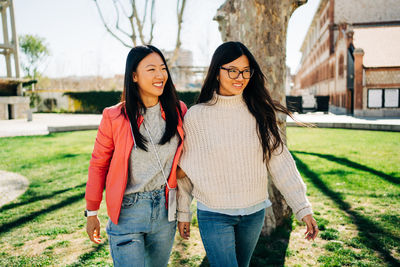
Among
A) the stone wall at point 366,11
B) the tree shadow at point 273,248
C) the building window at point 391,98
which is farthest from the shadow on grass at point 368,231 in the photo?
the stone wall at point 366,11

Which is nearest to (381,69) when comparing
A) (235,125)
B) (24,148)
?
(24,148)

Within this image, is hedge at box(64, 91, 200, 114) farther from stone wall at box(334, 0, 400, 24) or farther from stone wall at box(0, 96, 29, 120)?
stone wall at box(334, 0, 400, 24)

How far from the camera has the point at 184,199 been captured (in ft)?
7.73

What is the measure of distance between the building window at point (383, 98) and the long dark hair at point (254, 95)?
84.3 ft

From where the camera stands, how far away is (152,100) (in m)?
2.31

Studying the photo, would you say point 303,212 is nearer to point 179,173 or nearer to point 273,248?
point 179,173

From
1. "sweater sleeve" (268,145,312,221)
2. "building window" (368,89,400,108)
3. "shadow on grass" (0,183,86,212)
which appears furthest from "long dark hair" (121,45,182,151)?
"building window" (368,89,400,108)

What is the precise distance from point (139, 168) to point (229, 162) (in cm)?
61

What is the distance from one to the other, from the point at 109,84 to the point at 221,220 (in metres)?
56.0

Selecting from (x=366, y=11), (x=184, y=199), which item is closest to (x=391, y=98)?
(x=366, y=11)

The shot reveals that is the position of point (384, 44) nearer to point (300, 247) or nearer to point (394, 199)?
point (394, 199)

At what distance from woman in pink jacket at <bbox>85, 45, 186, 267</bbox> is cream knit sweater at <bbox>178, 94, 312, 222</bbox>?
0.12m

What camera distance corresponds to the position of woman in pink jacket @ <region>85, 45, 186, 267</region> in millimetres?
2064

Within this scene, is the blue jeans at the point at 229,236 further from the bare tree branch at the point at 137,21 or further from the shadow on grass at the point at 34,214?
the bare tree branch at the point at 137,21
